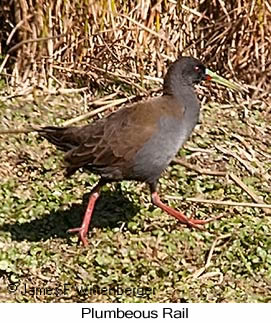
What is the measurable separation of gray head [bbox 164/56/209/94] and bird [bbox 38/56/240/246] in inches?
4.1

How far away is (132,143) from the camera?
5.32 meters

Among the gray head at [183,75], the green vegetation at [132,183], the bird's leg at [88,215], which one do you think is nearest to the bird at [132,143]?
the bird's leg at [88,215]

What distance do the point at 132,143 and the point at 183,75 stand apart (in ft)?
2.29

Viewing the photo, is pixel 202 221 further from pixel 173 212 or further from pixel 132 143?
pixel 132 143

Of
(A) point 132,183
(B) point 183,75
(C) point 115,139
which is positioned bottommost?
(A) point 132,183

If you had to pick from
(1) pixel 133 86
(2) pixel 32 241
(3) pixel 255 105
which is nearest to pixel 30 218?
(2) pixel 32 241

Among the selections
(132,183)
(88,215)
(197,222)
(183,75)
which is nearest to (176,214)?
(197,222)

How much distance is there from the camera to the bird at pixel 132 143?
209 inches

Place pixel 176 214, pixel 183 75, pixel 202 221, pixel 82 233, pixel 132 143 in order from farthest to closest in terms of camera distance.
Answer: pixel 183 75
pixel 202 221
pixel 176 214
pixel 82 233
pixel 132 143

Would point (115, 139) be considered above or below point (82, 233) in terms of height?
above

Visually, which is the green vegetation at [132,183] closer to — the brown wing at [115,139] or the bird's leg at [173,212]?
the bird's leg at [173,212]

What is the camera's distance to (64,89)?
23.6 ft

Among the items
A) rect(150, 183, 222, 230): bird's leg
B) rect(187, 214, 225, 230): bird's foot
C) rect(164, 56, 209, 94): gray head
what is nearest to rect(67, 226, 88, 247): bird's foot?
rect(150, 183, 222, 230): bird's leg

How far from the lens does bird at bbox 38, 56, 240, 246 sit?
5.32m
